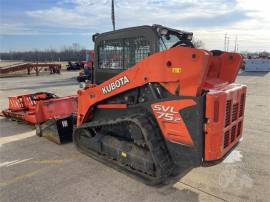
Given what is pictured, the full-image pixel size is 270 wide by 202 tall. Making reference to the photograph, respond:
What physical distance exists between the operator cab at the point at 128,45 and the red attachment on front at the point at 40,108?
2.10 m

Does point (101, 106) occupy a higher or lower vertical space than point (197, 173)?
higher

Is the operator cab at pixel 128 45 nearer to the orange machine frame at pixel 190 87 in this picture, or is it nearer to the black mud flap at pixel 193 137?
the orange machine frame at pixel 190 87

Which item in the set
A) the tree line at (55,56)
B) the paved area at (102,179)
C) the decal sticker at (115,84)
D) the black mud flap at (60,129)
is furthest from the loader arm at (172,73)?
the tree line at (55,56)

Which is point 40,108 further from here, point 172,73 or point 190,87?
point 190,87

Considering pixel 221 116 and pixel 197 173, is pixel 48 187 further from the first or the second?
pixel 221 116

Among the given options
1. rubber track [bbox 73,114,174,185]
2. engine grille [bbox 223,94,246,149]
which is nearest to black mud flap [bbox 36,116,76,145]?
rubber track [bbox 73,114,174,185]

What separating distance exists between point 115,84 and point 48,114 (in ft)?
10.4

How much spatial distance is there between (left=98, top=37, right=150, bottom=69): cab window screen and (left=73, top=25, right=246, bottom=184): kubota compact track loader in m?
0.01

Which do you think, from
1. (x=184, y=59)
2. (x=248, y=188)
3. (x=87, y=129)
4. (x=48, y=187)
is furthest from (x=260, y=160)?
(x=48, y=187)

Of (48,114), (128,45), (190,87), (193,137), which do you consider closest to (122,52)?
(128,45)

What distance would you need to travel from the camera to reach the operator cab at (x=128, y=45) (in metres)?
3.96

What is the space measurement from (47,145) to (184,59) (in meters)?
3.77

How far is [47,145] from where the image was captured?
226 inches

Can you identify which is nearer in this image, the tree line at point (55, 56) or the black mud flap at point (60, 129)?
the black mud flap at point (60, 129)
